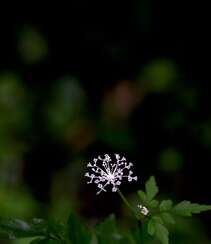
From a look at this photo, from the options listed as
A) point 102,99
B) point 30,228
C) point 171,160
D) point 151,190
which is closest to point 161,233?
point 151,190

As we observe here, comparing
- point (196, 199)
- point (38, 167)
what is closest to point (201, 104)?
point (196, 199)

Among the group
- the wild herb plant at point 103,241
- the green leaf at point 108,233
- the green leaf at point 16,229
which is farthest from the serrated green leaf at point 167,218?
A: the green leaf at point 16,229

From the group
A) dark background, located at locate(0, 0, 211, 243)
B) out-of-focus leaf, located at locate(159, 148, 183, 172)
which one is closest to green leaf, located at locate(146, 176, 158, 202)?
dark background, located at locate(0, 0, 211, 243)

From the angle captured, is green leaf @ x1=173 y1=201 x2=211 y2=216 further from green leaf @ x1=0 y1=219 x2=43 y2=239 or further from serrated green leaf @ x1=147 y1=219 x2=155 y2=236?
green leaf @ x1=0 y1=219 x2=43 y2=239

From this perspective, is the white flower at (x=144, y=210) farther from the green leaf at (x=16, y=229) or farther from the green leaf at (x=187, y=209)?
the green leaf at (x=16, y=229)

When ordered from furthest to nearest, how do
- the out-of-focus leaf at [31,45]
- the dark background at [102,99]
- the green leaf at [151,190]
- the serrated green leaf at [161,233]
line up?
the out-of-focus leaf at [31,45], the dark background at [102,99], the green leaf at [151,190], the serrated green leaf at [161,233]

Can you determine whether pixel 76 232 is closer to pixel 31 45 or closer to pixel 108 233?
pixel 108 233

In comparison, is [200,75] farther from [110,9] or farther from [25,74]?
[25,74]
